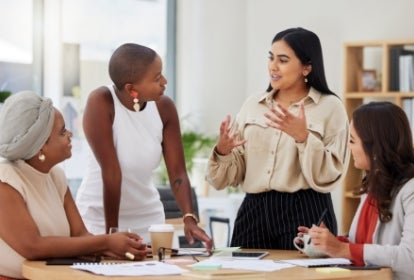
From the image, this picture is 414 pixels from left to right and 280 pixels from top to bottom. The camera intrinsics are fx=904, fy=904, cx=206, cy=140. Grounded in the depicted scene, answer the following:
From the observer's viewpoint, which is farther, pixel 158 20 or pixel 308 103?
pixel 158 20

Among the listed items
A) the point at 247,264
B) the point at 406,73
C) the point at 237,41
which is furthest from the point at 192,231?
the point at 237,41

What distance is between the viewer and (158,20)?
8.34m

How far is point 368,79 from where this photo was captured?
294 inches

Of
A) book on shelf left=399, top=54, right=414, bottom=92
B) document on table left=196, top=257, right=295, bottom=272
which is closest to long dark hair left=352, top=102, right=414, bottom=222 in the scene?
document on table left=196, top=257, right=295, bottom=272

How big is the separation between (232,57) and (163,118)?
4834mm

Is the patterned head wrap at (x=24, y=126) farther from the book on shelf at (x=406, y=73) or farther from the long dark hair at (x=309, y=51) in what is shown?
the book on shelf at (x=406, y=73)

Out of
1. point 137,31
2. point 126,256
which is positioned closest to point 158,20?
point 137,31

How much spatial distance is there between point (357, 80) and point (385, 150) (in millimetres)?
4594

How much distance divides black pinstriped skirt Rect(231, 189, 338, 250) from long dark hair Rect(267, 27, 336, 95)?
439 mm

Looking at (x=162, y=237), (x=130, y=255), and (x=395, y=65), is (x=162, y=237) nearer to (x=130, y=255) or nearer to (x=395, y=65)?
(x=130, y=255)

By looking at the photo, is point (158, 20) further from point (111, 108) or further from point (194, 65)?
point (111, 108)

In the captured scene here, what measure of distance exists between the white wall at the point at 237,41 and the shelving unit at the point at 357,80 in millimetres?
242

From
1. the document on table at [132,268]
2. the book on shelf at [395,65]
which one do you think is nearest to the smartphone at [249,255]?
the document on table at [132,268]

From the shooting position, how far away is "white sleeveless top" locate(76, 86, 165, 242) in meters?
3.69
